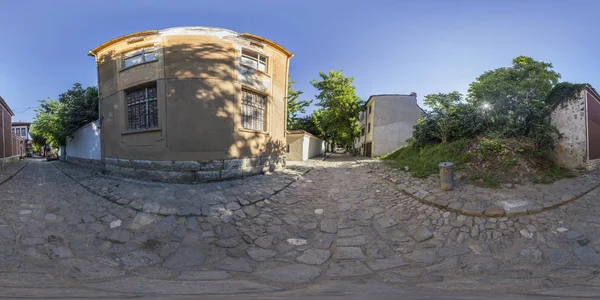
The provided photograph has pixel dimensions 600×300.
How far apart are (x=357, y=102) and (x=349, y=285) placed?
22843 mm

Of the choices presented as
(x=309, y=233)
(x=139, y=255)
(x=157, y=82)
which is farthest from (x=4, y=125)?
(x=309, y=233)

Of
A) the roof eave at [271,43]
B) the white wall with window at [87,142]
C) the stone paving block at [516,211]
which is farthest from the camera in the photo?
the white wall with window at [87,142]

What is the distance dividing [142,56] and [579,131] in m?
14.4

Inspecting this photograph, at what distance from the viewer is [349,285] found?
3307 millimetres

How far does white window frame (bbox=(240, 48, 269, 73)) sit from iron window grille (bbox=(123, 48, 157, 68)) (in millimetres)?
2882

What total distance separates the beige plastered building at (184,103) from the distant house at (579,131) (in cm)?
1001

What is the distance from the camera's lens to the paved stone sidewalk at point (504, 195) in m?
5.23

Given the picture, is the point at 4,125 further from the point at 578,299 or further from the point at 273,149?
the point at 578,299

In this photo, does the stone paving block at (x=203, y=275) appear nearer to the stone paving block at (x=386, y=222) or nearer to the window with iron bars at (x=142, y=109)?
the stone paving block at (x=386, y=222)

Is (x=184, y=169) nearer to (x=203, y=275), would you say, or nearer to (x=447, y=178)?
(x=203, y=275)

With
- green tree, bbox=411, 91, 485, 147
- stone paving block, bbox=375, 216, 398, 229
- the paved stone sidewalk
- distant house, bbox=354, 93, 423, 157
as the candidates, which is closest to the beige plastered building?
stone paving block, bbox=375, 216, 398, 229

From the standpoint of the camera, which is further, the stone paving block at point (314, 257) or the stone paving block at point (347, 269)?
the stone paving block at point (314, 257)

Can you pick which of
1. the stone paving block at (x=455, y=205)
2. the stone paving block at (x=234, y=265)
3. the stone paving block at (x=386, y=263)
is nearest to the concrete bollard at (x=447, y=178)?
the stone paving block at (x=455, y=205)

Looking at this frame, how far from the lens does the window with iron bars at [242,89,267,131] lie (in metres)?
9.22
